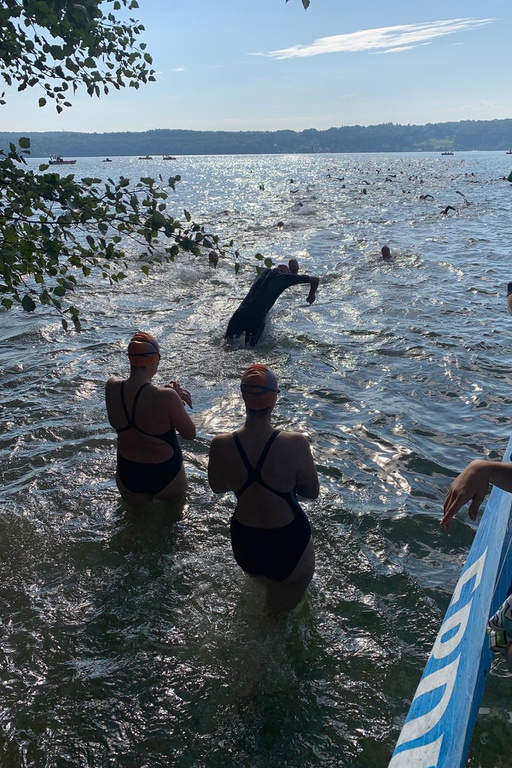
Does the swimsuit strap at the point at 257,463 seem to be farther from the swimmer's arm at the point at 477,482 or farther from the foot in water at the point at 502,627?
the foot in water at the point at 502,627

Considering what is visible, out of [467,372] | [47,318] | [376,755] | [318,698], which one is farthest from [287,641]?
[47,318]

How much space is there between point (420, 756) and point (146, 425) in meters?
3.65

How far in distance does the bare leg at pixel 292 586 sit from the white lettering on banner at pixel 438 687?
3.47 feet

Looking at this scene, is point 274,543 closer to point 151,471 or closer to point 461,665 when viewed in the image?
point 461,665

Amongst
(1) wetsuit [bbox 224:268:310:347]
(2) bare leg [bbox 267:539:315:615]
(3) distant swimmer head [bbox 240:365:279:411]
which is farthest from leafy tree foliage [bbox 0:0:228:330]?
(1) wetsuit [bbox 224:268:310:347]

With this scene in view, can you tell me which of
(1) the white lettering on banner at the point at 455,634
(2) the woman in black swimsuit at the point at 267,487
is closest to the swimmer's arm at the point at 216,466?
(2) the woman in black swimsuit at the point at 267,487

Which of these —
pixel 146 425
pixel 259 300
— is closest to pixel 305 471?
pixel 146 425

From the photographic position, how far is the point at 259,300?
1194 centimetres

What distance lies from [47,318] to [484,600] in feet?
45.9

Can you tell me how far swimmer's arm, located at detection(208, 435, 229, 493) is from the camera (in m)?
4.12

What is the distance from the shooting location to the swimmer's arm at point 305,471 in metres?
3.98

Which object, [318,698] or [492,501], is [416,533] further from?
[318,698]

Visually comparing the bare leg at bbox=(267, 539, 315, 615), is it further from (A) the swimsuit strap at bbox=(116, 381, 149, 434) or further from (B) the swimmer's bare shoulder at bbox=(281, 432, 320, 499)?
(A) the swimsuit strap at bbox=(116, 381, 149, 434)

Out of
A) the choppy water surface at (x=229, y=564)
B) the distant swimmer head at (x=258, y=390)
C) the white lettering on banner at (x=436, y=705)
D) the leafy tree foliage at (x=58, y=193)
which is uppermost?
the leafy tree foliage at (x=58, y=193)
